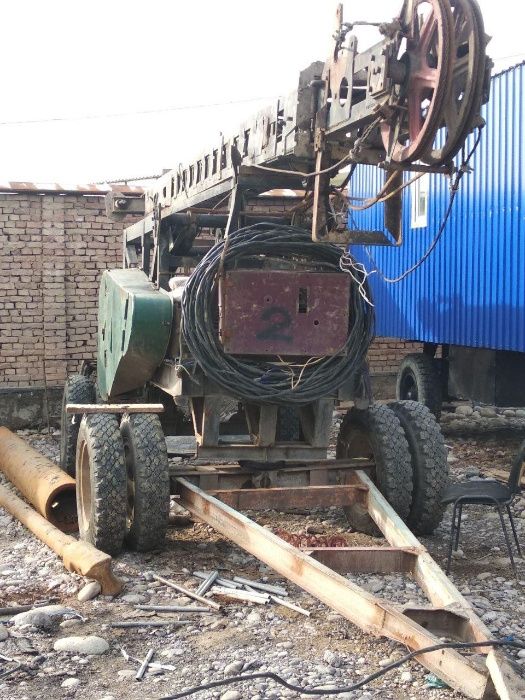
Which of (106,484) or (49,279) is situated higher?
(49,279)

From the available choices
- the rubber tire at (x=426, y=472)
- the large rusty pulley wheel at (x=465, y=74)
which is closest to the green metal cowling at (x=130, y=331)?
the rubber tire at (x=426, y=472)

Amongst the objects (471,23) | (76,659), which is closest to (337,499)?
(76,659)

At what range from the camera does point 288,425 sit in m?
8.98

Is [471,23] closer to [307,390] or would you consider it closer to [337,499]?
[307,390]

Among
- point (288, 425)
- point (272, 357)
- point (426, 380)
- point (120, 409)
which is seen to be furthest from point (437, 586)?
point (426, 380)

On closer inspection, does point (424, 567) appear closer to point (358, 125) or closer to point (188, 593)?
point (188, 593)

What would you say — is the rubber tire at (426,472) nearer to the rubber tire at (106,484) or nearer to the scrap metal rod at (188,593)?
the scrap metal rod at (188,593)

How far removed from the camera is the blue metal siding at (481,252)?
32.5 ft

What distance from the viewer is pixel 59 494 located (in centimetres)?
773

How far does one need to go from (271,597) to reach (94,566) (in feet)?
3.64

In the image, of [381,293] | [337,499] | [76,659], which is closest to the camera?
[76,659]

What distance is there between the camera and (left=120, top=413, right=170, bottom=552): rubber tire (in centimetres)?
638

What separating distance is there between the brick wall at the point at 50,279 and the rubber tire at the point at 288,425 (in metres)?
4.65

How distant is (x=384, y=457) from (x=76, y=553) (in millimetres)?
2275
